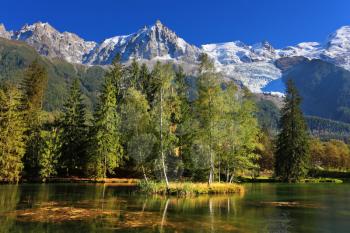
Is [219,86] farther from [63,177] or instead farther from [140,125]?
[63,177]

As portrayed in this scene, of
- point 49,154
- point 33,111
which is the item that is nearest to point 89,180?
point 49,154

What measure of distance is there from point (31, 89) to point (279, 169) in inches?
2271

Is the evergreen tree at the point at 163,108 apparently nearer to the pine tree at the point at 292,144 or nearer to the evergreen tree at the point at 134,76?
the pine tree at the point at 292,144

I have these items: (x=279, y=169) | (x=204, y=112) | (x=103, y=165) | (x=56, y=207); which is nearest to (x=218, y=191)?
(x=204, y=112)

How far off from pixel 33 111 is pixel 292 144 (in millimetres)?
55576

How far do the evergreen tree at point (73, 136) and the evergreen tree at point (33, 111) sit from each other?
5095mm

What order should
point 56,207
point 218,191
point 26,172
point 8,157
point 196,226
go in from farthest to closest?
point 26,172
point 8,157
point 218,191
point 56,207
point 196,226

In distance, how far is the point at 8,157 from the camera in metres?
65.4

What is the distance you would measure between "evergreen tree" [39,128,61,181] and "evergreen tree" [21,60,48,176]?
1.99 meters

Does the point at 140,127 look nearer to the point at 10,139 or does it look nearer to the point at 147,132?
the point at 147,132

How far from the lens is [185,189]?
4619cm

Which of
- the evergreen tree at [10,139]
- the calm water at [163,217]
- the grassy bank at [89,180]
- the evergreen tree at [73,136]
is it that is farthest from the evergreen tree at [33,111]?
the calm water at [163,217]

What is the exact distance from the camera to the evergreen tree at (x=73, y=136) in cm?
8069

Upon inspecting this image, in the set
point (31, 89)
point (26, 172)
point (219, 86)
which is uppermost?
point (31, 89)
